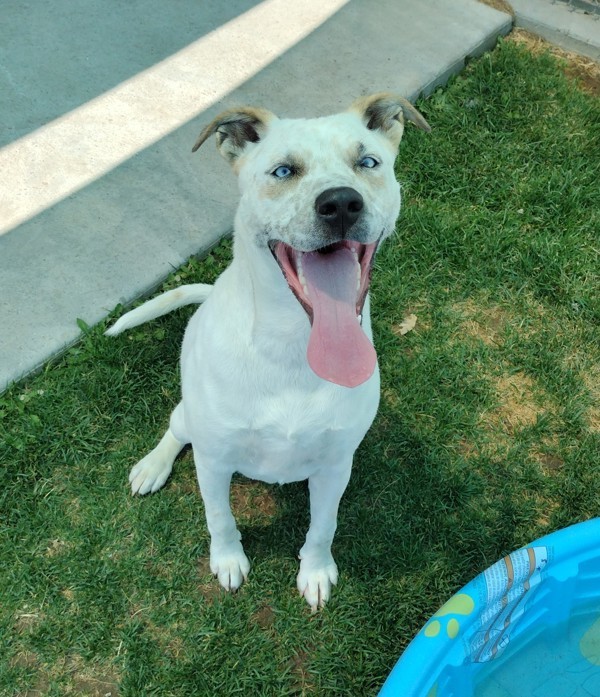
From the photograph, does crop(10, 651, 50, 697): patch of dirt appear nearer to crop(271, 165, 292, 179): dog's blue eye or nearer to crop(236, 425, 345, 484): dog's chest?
crop(236, 425, 345, 484): dog's chest

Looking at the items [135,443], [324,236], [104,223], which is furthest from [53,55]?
[324,236]

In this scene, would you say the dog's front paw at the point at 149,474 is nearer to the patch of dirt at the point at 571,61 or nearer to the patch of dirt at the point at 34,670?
the patch of dirt at the point at 34,670

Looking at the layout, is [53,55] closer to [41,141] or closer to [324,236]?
[41,141]

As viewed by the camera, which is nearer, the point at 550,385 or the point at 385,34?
the point at 550,385

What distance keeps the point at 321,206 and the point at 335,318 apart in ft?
1.16

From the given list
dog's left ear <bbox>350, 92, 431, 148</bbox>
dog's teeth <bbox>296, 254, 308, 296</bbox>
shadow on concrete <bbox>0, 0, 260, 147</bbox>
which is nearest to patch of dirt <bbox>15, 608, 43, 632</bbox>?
dog's teeth <bbox>296, 254, 308, 296</bbox>

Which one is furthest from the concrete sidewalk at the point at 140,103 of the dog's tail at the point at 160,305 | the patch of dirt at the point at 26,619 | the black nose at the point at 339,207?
the black nose at the point at 339,207

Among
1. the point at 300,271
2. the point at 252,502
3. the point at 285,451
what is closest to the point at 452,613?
the point at 285,451

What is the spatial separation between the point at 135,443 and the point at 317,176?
194 centimetres

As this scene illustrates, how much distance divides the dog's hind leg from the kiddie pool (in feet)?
4.65

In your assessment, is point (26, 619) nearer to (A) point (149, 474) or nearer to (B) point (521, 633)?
(A) point (149, 474)

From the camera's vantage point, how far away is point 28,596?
3.33 meters

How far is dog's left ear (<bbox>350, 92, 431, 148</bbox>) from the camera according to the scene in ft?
8.77

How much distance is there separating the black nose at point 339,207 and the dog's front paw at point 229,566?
5.51ft
